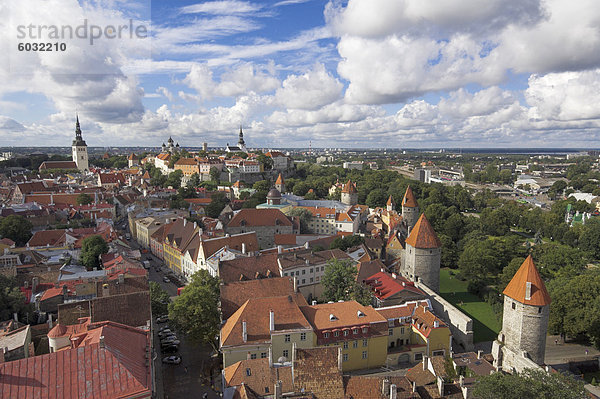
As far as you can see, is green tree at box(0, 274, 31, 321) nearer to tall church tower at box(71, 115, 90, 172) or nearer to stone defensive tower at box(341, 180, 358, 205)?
stone defensive tower at box(341, 180, 358, 205)

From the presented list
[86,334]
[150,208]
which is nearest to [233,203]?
[150,208]

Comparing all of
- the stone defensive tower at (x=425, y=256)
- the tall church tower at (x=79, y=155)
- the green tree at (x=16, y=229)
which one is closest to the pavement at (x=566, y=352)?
the stone defensive tower at (x=425, y=256)

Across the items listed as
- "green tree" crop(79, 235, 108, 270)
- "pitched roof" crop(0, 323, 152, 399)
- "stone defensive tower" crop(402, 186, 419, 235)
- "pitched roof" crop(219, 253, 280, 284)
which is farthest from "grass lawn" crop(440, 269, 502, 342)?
"green tree" crop(79, 235, 108, 270)

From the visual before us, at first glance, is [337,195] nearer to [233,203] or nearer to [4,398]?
[233,203]

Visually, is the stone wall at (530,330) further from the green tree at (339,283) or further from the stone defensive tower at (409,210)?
the stone defensive tower at (409,210)

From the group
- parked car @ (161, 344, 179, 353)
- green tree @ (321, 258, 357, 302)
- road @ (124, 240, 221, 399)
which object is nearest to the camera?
road @ (124, 240, 221, 399)
